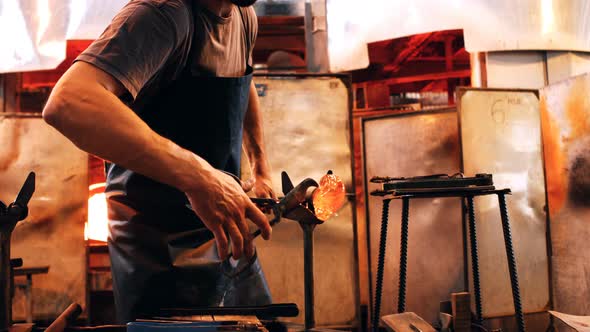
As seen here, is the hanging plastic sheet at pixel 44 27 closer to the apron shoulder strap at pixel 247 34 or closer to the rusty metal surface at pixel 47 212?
the rusty metal surface at pixel 47 212

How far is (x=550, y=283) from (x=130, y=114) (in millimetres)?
4020

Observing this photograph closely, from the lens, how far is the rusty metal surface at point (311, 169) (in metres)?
4.03

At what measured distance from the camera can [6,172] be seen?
3967mm

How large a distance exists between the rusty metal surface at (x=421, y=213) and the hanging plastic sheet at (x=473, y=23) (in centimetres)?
62

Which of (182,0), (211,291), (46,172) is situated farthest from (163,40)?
A: (46,172)

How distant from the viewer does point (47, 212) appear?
398cm

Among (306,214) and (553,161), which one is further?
(553,161)

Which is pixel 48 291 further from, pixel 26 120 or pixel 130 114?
pixel 130 114

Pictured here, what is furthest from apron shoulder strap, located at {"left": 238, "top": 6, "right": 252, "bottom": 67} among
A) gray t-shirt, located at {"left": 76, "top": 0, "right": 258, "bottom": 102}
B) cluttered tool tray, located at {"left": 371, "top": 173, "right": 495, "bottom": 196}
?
cluttered tool tray, located at {"left": 371, "top": 173, "right": 495, "bottom": 196}

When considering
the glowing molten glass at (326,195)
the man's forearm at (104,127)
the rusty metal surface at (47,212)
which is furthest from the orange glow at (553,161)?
A: the man's forearm at (104,127)

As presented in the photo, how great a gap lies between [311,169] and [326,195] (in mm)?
2786

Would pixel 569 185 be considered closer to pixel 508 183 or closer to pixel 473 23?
pixel 508 183

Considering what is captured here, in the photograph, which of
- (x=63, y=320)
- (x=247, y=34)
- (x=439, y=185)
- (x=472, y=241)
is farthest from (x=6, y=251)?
(x=472, y=241)

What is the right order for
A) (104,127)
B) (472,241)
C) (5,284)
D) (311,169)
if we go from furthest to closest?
(311,169), (472,241), (5,284), (104,127)
